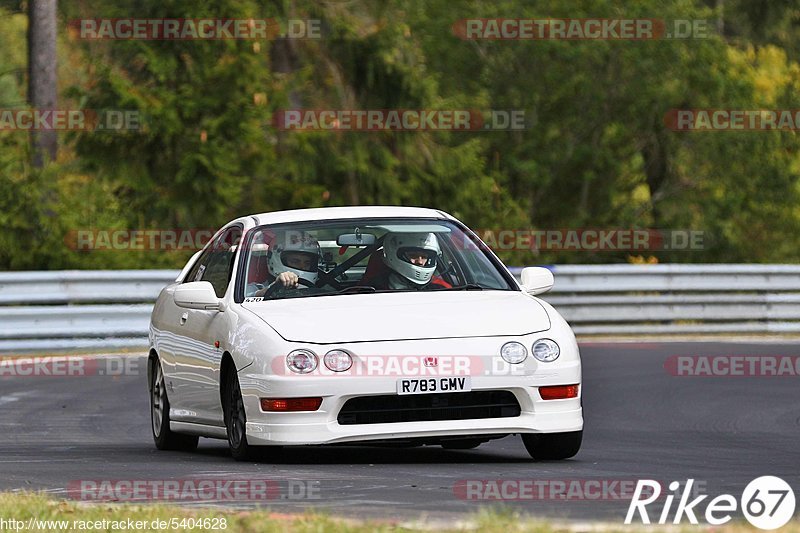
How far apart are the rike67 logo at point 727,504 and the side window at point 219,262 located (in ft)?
11.4

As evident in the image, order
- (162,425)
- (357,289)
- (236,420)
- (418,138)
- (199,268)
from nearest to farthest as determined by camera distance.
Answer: (236,420) → (357,289) → (162,425) → (199,268) → (418,138)

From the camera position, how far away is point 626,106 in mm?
39656

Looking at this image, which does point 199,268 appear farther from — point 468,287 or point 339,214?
point 468,287

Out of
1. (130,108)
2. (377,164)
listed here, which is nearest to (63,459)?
(130,108)

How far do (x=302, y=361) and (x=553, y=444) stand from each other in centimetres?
152

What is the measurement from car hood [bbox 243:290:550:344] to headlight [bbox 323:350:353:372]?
6 centimetres

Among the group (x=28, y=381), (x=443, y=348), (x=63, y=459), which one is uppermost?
(x=443, y=348)

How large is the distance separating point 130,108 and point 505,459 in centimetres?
2064

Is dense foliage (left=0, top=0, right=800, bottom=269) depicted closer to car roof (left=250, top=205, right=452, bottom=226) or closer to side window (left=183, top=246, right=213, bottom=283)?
side window (left=183, top=246, right=213, bottom=283)

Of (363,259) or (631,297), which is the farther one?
(631,297)

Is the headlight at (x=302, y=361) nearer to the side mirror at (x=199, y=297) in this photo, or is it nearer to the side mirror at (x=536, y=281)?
the side mirror at (x=199, y=297)

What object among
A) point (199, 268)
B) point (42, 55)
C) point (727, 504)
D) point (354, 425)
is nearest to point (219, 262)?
point (199, 268)

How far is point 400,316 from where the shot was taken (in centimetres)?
973

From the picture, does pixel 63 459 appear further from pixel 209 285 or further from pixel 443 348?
pixel 443 348
